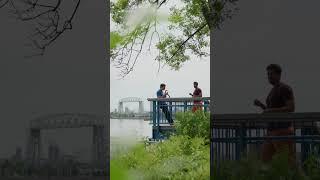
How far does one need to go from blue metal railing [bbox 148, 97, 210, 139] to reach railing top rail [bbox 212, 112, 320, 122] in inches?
47.0

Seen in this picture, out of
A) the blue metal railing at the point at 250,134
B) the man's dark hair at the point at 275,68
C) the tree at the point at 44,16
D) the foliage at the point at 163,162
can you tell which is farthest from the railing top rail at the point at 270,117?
the tree at the point at 44,16

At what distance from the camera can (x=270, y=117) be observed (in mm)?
5527

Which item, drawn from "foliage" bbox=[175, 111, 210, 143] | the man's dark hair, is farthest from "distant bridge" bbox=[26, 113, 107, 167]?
"foliage" bbox=[175, 111, 210, 143]

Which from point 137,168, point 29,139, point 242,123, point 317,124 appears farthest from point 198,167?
point 29,139

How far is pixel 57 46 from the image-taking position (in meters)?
5.48

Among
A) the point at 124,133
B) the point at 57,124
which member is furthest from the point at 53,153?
the point at 124,133

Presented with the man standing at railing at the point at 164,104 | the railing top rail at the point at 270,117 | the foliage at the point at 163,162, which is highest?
the man standing at railing at the point at 164,104

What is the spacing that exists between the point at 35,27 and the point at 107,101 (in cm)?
99

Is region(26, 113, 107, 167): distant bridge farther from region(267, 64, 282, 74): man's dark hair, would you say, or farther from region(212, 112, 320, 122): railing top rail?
region(267, 64, 282, 74): man's dark hair

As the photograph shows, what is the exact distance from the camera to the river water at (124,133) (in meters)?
6.14

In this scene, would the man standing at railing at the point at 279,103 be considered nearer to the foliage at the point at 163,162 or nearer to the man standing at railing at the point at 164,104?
the foliage at the point at 163,162

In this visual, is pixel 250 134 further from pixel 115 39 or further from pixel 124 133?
pixel 115 39

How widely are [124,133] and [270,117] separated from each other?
168 cm

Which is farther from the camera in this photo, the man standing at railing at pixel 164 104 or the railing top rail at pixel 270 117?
the man standing at railing at pixel 164 104
